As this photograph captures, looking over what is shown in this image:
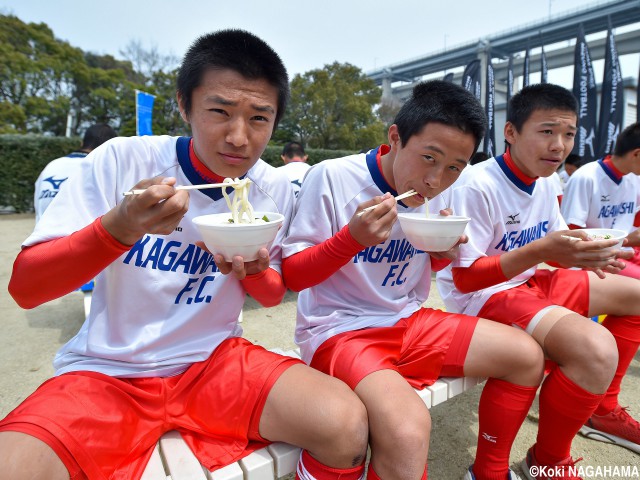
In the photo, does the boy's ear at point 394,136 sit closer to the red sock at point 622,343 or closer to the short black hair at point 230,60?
the short black hair at point 230,60

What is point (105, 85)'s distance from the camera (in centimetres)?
2002

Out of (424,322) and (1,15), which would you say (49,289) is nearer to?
(424,322)

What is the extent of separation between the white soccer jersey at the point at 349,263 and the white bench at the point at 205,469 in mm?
520

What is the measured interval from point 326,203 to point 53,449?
1.28m

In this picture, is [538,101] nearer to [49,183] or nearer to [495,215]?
[495,215]

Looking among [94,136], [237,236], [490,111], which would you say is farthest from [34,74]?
[237,236]

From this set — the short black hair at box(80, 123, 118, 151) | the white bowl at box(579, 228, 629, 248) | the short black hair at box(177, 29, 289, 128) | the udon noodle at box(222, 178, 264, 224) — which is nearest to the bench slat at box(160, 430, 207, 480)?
the udon noodle at box(222, 178, 264, 224)

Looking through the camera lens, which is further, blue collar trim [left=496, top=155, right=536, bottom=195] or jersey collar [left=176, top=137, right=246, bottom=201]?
blue collar trim [left=496, top=155, right=536, bottom=195]

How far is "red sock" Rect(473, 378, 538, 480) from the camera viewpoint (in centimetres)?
169

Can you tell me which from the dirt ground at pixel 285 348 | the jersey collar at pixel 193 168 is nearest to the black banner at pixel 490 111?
the dirt ground at pixel 285 348

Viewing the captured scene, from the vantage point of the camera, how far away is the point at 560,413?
174 cm

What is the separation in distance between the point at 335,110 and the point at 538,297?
21.5 metres

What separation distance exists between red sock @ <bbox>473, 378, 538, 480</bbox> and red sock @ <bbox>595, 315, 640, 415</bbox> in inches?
32.2

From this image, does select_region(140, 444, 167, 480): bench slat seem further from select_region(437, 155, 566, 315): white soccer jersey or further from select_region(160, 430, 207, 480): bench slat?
select_region(437, 155, 566, 315): white soccer jersey
